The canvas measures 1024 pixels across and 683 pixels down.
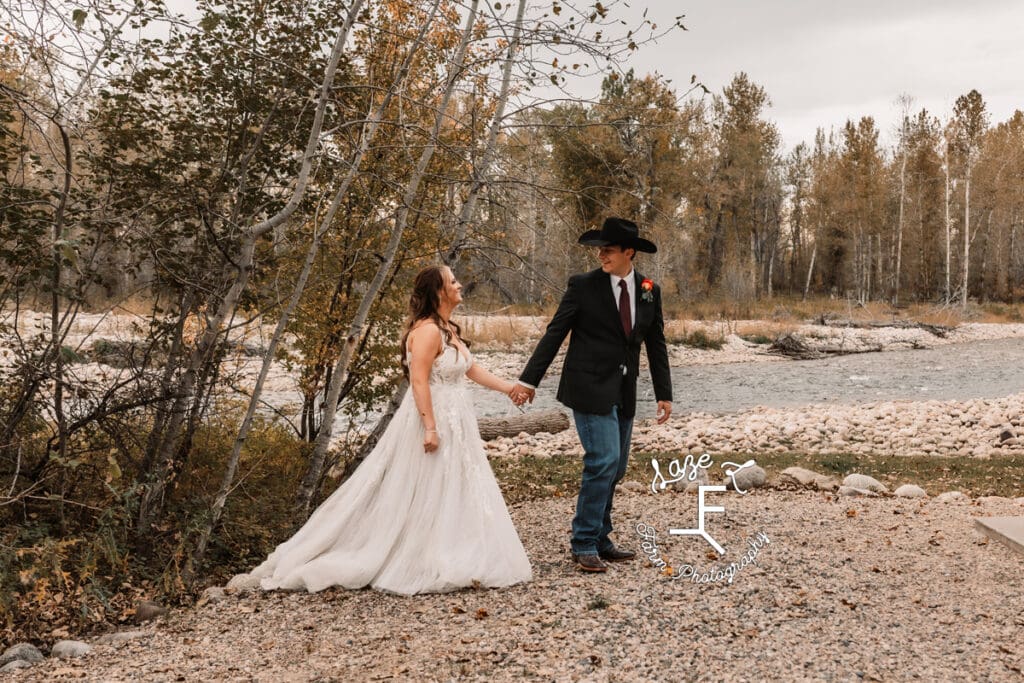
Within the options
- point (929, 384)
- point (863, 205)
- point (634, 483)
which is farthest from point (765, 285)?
point (634, 483)

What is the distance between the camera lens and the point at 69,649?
4816 mm

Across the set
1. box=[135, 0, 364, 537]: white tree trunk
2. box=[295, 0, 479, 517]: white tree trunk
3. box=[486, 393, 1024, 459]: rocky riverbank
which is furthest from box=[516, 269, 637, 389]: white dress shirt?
box=[486, 393, 1024, 459]: rocky riverbank

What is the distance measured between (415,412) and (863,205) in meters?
47.7

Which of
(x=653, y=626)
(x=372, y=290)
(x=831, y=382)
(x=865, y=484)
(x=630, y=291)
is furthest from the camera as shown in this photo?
(x=831, y=382)

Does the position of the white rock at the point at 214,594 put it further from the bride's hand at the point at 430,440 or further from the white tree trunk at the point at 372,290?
the bride's hand at the point at 430,440

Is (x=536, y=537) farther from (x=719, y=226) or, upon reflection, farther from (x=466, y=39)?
(x=719, y=226)

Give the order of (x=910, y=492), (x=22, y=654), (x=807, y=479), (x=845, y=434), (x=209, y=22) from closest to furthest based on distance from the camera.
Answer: (x=22, y=654) → (x=209, y=22) → (x=910, y=492) → (x=807, y=479) → (x=845, y=434)

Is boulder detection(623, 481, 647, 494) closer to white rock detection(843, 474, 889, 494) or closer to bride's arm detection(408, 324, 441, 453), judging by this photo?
white rock detection(843, 474, 889, 494)

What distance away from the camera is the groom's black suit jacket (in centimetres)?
532

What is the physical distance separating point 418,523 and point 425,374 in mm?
971

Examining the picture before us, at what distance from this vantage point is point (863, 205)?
4788 cm

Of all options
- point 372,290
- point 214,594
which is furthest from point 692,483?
point 214,594

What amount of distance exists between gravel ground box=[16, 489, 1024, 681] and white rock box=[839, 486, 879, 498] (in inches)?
73.1

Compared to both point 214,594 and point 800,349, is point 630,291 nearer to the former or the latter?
point 214,594
